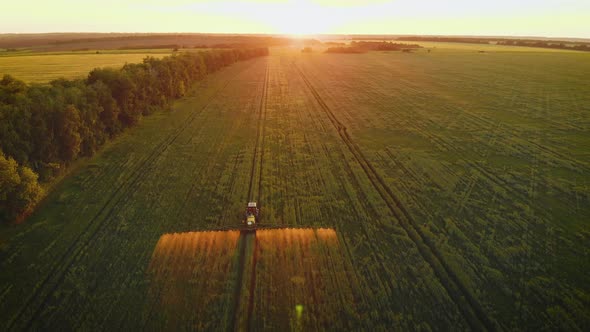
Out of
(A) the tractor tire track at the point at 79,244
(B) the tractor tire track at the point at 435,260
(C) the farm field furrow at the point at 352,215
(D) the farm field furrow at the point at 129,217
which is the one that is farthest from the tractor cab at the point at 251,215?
(B) the tractor tire track at the point at 435,260

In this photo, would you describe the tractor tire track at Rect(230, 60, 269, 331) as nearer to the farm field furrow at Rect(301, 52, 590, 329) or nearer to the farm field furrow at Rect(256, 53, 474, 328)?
the farm field furrow at Rect(256, 53, 474, 328)

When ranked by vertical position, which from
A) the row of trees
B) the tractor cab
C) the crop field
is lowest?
the crop field

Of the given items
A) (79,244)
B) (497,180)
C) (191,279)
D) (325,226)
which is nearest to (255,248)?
(191,279)

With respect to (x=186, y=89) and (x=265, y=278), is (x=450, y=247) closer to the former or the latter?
(x=265, y=278)

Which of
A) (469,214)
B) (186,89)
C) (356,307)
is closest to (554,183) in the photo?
(469,214)

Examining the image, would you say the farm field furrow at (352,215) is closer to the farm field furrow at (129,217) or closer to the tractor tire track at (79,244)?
the farm field furrow at (129,217)

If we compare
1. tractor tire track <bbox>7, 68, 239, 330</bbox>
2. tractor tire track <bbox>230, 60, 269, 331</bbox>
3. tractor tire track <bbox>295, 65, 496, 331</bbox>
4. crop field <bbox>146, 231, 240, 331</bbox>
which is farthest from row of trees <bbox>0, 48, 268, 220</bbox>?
tractor tire track <bbox>295, 65, 496, 331</bbox>

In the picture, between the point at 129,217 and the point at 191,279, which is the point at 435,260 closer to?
the point at 191,279

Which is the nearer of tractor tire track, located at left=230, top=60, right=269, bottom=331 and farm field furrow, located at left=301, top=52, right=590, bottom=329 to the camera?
tractor tire track, located at left=230, top=60, right=269, bottom=331
